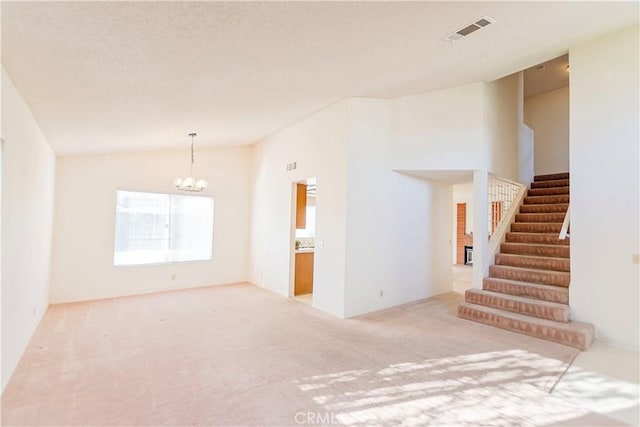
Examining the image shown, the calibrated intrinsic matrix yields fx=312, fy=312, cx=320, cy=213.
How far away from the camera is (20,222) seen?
3.12 meters

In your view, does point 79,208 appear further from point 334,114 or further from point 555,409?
point 555,409

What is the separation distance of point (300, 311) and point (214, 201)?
3529 millimetres

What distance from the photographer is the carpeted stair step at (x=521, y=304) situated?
13.0 feet

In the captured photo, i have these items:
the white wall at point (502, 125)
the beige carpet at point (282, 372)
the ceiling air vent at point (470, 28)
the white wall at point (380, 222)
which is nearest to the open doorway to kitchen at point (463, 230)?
the white wall at point (502, 125)

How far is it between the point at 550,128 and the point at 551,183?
2123 mm

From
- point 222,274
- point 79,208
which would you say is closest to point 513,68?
point 222,274

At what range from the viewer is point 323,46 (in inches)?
116

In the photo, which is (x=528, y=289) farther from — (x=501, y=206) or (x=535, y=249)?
(x=501, y=206)

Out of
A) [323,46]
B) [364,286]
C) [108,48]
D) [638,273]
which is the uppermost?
[323,46]

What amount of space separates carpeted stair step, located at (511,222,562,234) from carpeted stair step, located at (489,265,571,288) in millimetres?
1042

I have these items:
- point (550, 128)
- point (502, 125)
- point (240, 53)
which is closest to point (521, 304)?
point (502, 125)

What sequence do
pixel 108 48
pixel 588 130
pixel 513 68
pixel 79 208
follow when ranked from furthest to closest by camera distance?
1. pixel 79 208
2. pixel 513 68
3. pixel 588 130
4. pixel 108 48

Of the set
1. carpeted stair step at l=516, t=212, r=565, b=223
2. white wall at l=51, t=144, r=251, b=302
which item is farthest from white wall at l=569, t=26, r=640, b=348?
white wall at l=51, t=144, r=251, b=302

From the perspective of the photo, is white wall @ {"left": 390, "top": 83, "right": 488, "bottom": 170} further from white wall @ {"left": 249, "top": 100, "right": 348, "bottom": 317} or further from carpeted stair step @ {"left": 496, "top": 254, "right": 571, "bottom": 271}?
carpeted stair step @ {"left": 496, "top": 254, "right": 571, "bottom": 271}
